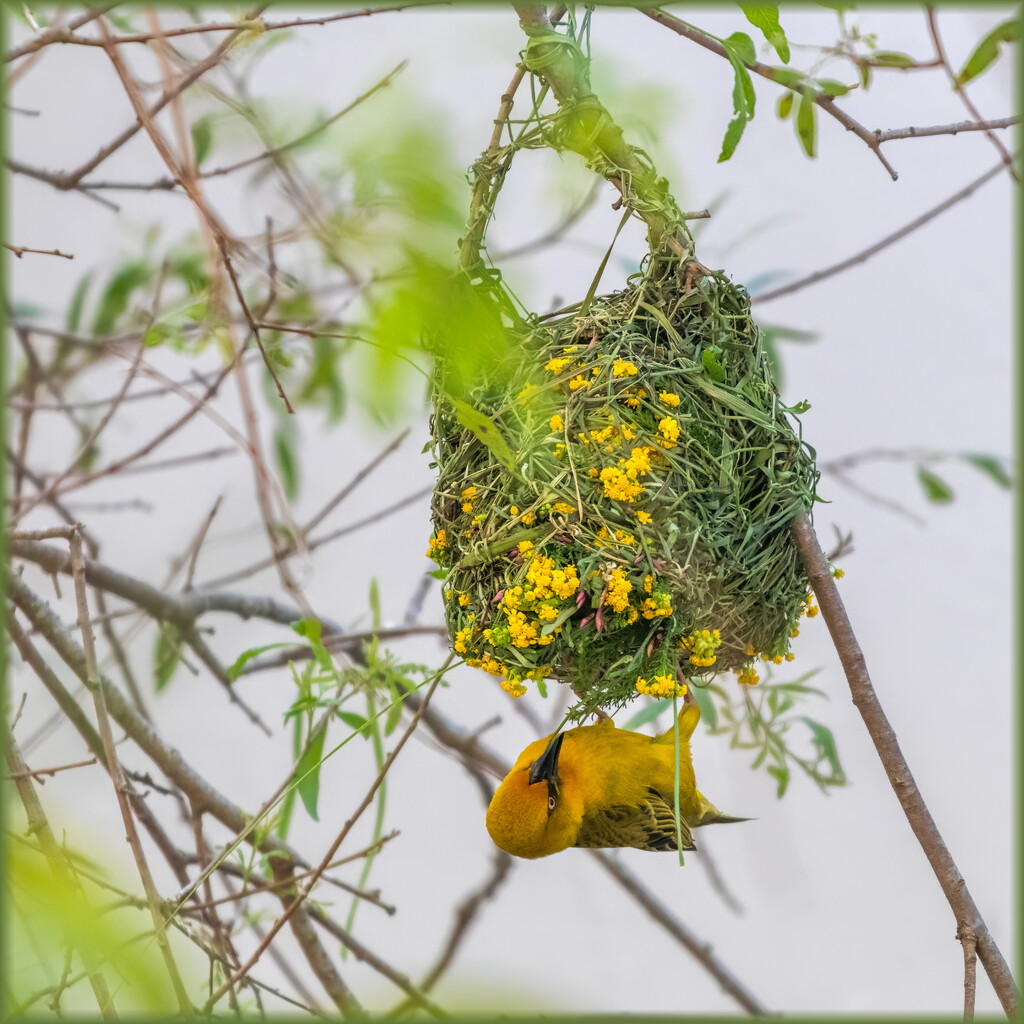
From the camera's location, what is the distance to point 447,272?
684mm

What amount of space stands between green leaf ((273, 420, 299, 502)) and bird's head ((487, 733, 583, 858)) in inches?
43.1

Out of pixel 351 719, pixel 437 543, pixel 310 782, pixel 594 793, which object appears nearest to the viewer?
pixel 437 543

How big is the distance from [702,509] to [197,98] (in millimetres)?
916

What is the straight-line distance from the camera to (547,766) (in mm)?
1292

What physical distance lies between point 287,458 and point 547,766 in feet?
3.90

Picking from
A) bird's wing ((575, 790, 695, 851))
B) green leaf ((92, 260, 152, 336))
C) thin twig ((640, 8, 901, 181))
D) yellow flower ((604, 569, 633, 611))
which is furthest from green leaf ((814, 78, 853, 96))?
green leaf ((92, 260, 152, 336))

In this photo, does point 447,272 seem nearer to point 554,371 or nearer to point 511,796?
point 554,371

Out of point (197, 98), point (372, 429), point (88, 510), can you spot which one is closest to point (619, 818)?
point (372, 429)

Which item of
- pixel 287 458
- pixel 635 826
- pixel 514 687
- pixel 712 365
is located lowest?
pixel 635 826

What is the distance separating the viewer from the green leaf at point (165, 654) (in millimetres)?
2070

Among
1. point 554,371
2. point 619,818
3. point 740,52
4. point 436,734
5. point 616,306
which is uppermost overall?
point 740,52

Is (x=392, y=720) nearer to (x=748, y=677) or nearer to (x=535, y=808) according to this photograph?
(x=535, y=808)

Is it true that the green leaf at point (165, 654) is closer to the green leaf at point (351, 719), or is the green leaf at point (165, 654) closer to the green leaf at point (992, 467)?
the green leaf at point (351, 719)

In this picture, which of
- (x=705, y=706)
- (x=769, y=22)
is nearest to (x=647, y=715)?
(x=705, y=706)
